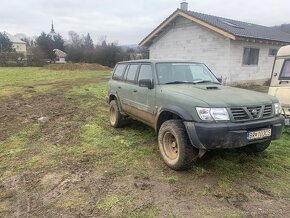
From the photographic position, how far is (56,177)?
4.57m

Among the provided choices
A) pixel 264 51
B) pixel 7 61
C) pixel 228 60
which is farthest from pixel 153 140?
pixel 7 61

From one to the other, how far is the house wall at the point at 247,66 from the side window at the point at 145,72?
1096 cm

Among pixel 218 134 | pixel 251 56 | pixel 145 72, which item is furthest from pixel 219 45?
pixel 218 134

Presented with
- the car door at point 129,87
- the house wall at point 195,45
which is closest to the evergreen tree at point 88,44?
the house wall at point 195,45

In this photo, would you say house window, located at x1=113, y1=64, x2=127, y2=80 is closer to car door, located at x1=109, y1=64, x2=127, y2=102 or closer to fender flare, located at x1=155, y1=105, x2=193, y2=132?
car door, located at x1=109, y1=64, x2=127, y2=102

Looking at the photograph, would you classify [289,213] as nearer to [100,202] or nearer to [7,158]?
[100,202]

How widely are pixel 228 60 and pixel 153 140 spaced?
10.9 m

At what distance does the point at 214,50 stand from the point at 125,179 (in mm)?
13601

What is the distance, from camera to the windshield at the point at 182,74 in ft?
18.3

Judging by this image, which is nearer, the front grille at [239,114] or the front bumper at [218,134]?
the front bumper at [218,134]

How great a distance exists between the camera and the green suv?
414cm

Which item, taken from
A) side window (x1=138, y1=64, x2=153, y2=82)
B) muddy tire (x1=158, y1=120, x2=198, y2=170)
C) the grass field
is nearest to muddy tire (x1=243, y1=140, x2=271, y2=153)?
the grass field

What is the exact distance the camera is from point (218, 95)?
4555 millimetres

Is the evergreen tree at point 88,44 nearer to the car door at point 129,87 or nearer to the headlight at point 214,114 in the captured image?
the car door at point 129,87
